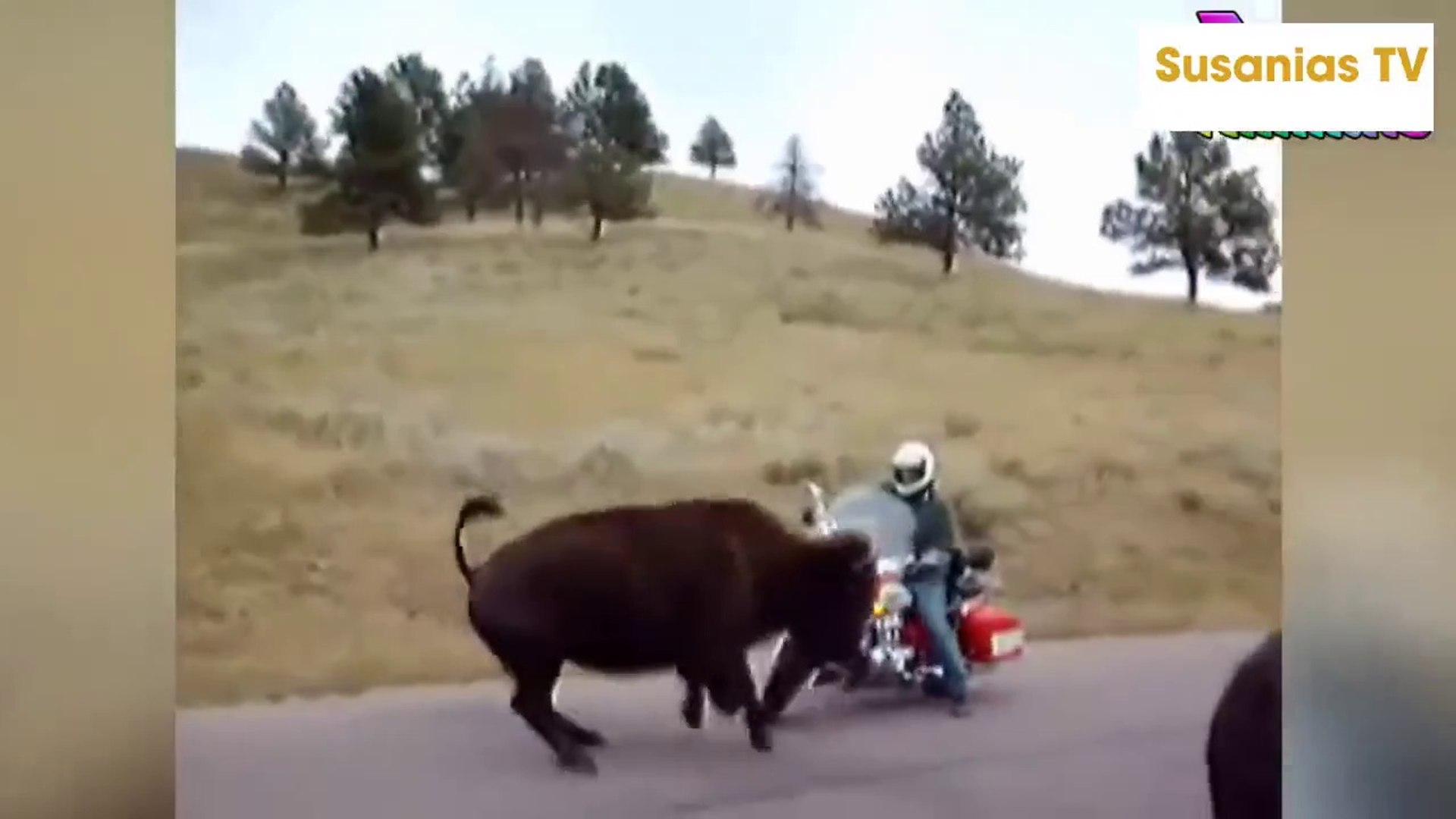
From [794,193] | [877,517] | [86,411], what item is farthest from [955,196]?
[86,411]

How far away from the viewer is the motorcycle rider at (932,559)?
1.15m

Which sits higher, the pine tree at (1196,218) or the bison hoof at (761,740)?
the pine tree at (1196,218)

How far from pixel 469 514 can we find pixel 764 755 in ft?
0.99

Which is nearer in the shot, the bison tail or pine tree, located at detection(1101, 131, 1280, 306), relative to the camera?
the bison tail

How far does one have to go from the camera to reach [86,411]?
1052 millimetres

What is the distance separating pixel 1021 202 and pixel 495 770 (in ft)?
2.06

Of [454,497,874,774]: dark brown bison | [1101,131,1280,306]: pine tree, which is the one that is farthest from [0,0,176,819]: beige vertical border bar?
[1101,131,1280,306]: pine tree

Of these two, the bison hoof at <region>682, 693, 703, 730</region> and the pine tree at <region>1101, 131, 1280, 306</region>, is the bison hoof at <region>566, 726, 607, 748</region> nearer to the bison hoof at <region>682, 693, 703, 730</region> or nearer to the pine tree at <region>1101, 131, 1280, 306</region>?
the bison hoof at <region>682, 693, 703, 730</region>

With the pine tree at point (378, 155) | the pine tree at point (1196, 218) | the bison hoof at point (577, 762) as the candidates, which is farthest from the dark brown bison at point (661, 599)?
the pine tree at point (1196, 218)

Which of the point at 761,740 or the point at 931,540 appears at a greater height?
the point at 931,540

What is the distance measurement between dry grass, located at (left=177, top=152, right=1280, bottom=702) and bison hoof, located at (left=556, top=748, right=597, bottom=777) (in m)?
0.10

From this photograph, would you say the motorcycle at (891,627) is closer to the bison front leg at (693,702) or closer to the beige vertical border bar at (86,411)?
the bison front leg at (693,702)

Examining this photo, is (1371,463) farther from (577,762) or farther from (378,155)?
(378,155)

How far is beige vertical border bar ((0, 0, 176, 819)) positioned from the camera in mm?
1030
